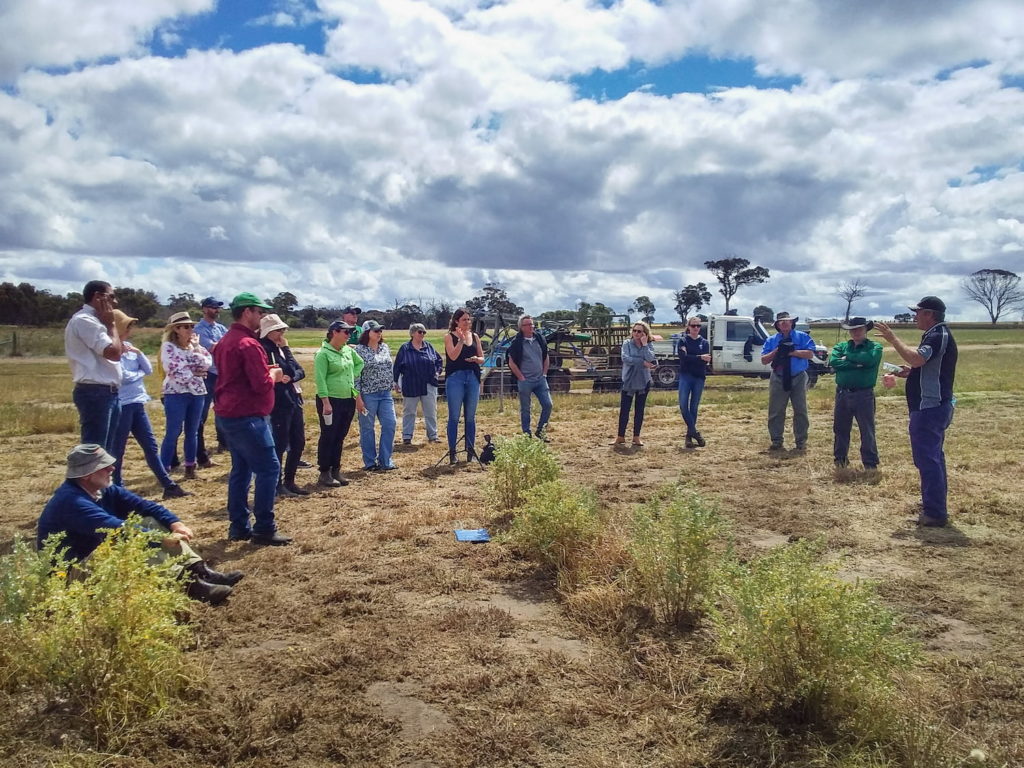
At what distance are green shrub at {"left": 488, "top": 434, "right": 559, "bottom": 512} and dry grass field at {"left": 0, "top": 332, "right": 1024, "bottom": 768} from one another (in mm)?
219

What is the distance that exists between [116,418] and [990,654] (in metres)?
5.82

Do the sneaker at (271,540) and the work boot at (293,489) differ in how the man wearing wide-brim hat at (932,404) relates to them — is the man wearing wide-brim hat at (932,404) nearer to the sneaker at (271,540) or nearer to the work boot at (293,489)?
the sneaker at (271,540)

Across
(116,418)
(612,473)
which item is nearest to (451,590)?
(116,418)

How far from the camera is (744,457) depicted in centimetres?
851

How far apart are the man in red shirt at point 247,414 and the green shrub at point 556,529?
5.73 ft

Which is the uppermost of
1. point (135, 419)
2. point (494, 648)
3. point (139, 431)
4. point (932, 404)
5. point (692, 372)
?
point (692, 372)

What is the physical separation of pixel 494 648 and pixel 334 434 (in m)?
4.05

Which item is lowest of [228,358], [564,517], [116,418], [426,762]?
[426,762]

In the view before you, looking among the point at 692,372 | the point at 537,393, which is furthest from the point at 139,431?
the point at 692,372

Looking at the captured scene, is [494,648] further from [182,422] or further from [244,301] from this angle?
[182,422]

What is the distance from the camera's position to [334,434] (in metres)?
7.00

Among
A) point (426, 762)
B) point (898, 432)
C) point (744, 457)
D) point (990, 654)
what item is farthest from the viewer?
point (898, 432)

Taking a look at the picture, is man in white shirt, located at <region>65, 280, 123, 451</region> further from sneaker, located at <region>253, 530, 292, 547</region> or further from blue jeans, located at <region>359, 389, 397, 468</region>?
blue jeans, located at <region>359, 389, 397, 468</region>

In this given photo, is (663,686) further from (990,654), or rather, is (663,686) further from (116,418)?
(116,418)
